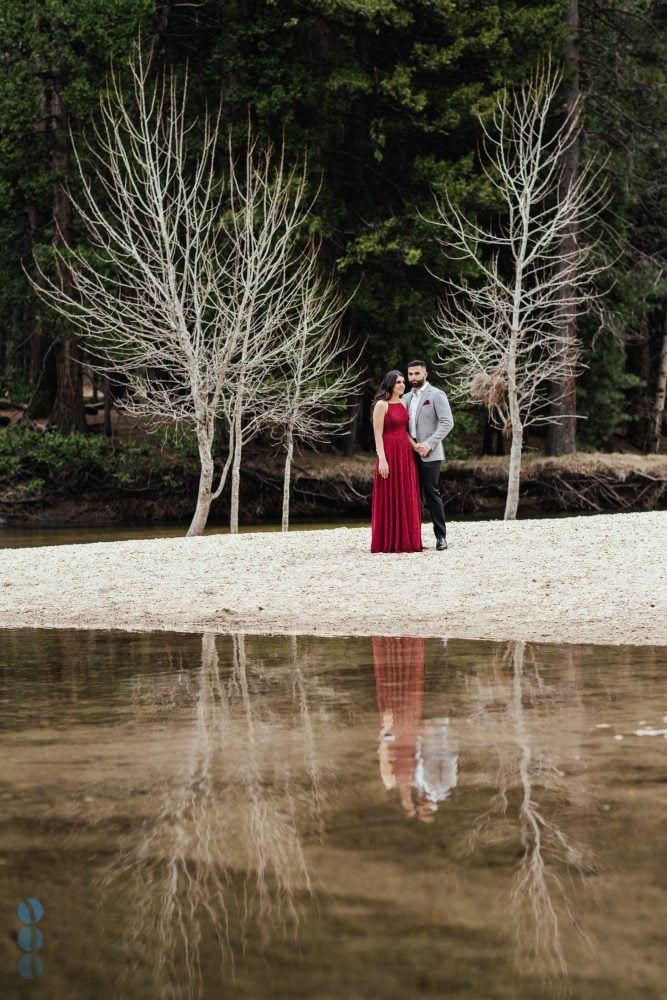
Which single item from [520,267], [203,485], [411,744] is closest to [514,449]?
[520,267]

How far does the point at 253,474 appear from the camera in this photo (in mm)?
34469

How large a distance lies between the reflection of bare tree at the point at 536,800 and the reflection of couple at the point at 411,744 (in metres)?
0.24

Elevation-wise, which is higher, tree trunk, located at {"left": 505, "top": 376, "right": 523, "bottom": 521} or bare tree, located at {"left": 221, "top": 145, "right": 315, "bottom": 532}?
bare tree, located at {"left": 221, "top": 145, "right": 315, "bottom": 532}

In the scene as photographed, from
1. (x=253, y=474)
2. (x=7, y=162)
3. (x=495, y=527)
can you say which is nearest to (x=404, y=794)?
(x=495, y=527)

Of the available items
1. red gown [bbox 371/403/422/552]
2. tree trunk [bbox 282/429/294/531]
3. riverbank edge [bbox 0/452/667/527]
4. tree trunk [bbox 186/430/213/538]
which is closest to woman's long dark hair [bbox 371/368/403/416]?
red gown [bbox 371/403/422/552]

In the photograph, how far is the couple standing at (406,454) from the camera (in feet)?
48.7

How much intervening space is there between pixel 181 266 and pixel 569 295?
10167 mm

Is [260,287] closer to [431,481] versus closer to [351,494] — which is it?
[431,481]

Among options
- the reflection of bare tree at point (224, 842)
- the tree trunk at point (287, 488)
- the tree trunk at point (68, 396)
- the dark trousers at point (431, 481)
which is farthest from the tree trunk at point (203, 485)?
the reflection of bare tree at point (224, 842)

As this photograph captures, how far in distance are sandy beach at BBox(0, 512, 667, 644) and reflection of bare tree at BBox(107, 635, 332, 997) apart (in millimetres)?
3919

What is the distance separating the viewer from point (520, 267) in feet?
76.7

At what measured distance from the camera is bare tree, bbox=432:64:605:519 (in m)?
25.0

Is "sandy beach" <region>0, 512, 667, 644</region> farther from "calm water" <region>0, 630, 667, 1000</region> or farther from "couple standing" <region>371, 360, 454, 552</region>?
"calm water" <region>0, 630, 667, 1000</region>

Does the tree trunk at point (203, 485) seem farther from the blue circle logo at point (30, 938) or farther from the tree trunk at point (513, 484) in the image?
the blue circle logo at point (30, 938)
